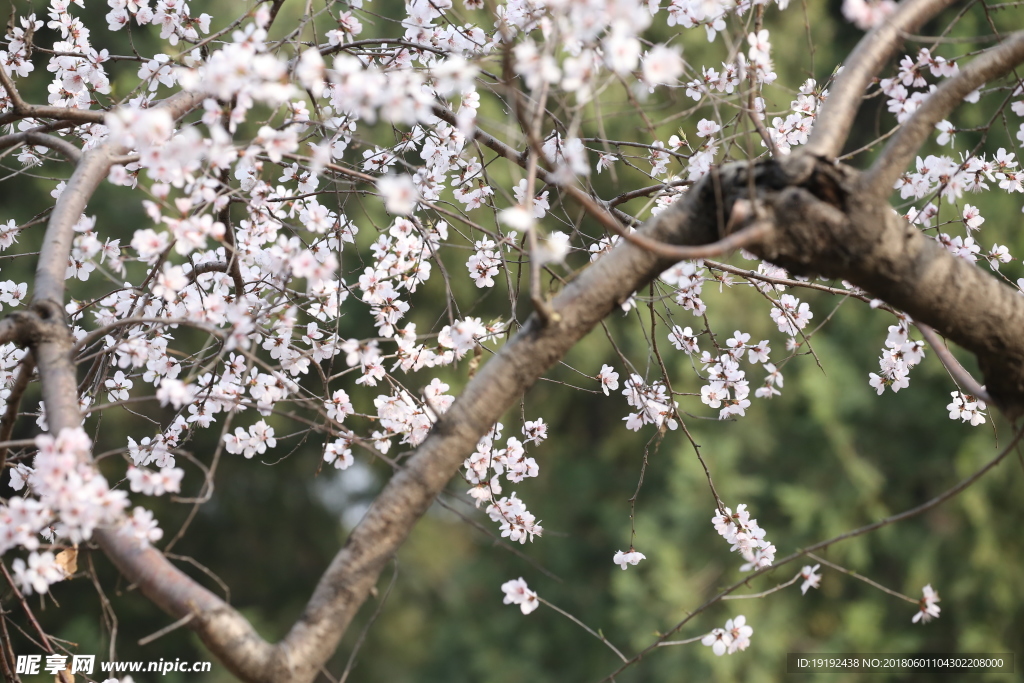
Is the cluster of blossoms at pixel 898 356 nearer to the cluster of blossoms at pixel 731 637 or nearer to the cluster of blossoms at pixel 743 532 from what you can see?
the cluster of blossoms at pixel 743 532

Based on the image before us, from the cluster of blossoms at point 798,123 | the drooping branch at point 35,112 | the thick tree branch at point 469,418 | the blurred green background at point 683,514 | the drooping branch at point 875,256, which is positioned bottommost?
the thick tree branch at point 469,418

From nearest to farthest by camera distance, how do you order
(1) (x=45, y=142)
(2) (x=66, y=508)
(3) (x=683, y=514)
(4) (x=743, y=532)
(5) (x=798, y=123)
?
(2) (x=66, y=508) < (1) (x=45, y=142) < (4) (x=743, y=532) < (5) (x=798, y=123) < (3) (x=683, y=514)

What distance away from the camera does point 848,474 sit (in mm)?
5559

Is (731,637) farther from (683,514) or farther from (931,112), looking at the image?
(683,514)

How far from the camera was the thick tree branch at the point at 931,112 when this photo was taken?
101 centimetres

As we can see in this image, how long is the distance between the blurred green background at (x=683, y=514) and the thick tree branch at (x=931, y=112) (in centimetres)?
375

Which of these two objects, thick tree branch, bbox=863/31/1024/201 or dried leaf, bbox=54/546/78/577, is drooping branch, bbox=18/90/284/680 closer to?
dried leaf, bbox=54/546/78/577

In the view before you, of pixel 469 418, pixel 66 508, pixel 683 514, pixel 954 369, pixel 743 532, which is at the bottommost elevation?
pixel 66 508

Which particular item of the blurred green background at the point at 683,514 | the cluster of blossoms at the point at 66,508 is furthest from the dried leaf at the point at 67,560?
the blurred green background at the point at 683,514

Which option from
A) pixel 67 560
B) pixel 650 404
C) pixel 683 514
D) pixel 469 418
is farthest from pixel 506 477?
pixel 683 514

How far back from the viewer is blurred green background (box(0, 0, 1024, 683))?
16.9ft

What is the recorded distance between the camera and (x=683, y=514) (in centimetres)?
573

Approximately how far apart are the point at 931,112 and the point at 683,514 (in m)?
5.01

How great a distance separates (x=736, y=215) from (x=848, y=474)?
521 centimetres
